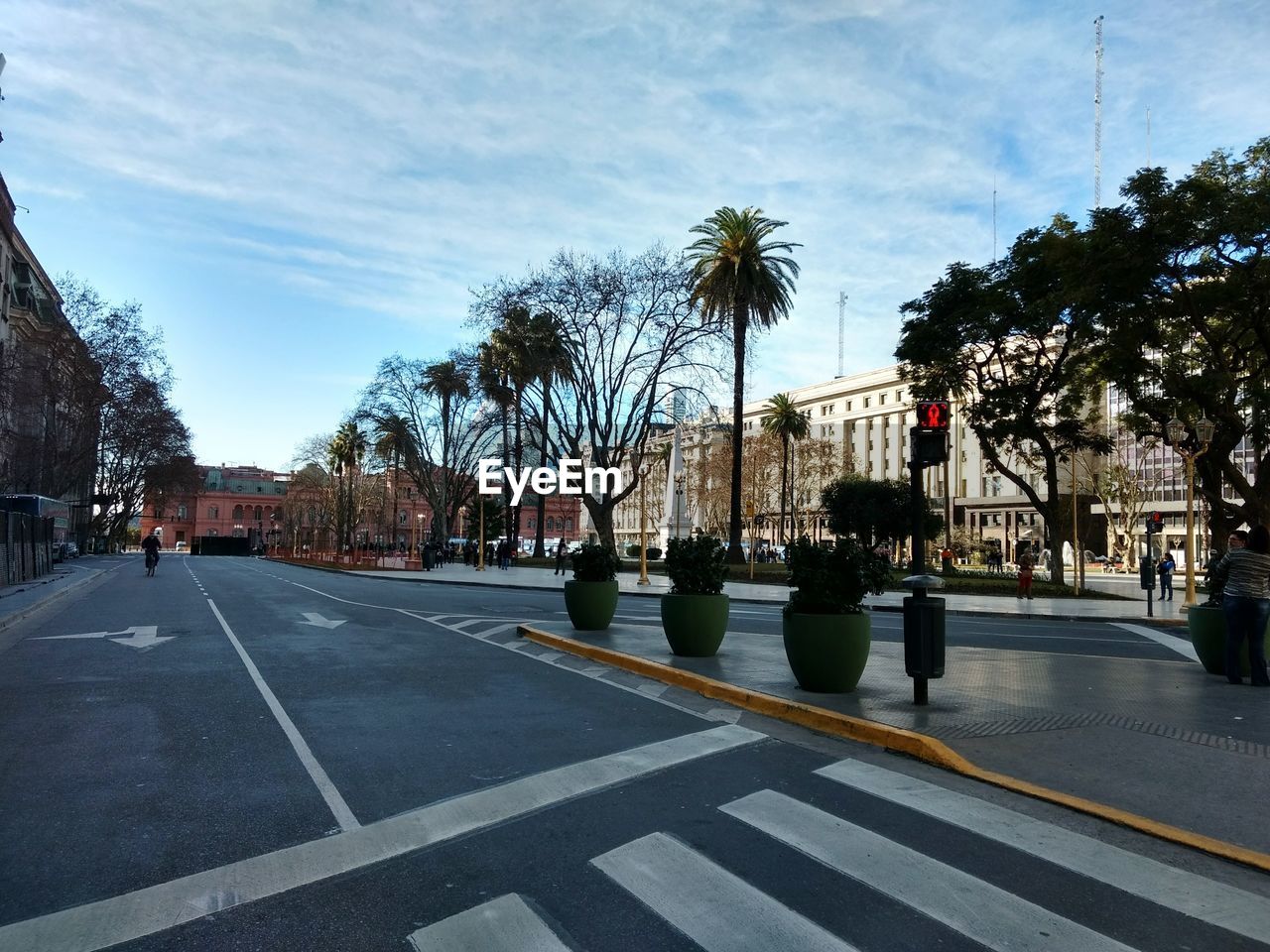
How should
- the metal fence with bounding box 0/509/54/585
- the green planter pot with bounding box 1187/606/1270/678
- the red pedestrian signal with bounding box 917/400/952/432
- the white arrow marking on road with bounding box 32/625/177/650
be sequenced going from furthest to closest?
the metal fence with bounding box 0/509/54/585 < the white arrow marking on road with bounding box 32/625/177/650 < the green planter pot with bounding box 1187/606/1270/678 < the red pedestrian signal with bounding box 917/400/952/432

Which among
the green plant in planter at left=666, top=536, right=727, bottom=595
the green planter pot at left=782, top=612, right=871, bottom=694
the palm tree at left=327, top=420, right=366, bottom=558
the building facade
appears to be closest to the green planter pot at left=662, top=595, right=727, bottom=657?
the green plant in planter at left=666, top=536, right=727, bottom=595

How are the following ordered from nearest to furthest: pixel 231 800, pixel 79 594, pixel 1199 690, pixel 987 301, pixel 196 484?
pixel 231 800 → pixel 1199 690 → pixel 79 594 → pixel 987 301 → pixel 196 484

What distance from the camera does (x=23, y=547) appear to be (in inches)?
1177

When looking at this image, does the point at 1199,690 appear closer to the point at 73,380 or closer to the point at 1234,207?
the point at 1234,207

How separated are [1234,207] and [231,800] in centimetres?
2504

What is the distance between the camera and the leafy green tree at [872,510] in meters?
44.1

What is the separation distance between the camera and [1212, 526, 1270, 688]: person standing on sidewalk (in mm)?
9500

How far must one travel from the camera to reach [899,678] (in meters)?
9.89

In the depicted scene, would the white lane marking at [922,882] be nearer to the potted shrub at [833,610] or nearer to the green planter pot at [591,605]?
the potted shrub at [833,610]

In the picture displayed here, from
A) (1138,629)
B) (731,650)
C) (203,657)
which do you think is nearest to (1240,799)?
(731,650)

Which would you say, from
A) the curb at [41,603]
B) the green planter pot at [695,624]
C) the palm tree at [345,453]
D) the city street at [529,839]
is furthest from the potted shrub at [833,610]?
the palm tree at [345,453]

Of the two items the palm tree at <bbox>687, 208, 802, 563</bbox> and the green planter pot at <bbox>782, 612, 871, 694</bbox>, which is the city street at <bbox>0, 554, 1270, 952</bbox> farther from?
the palm tree at <bbox>687, 208, 802, 563</bbox>

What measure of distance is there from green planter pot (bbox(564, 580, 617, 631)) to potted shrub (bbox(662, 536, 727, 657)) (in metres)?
2.92

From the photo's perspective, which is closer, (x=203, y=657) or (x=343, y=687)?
(x=343, y=687)
